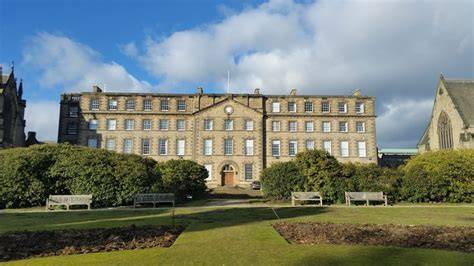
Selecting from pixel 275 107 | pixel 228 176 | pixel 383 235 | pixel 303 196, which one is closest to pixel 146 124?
pixel 228 176

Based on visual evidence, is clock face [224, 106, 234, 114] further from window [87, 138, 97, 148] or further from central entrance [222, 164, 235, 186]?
window [87, 138, 97, 148]

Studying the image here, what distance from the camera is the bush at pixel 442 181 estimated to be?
2381 cm

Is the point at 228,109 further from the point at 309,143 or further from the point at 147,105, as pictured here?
the point at 309,143

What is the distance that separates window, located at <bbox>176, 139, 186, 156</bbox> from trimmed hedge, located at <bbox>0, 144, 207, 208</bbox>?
89.4 ft

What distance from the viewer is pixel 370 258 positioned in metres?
7.54

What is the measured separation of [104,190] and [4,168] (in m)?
5.88

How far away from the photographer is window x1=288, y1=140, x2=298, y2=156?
51.5 m

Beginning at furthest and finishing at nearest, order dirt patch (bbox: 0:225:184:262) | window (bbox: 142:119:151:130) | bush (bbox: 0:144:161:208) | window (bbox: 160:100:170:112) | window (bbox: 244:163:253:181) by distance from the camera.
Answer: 1. window (bbox: 160:100:170:112)
2. window (bbox: 142:119:151:130)
3. window (bbox: 244:163:253:181)
4. bush (bbox: 0:144:161:208)
5. dirt patch (bbox: 0:225:184:262)

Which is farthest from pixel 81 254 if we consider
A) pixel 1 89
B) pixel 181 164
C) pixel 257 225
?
pixel 1 89

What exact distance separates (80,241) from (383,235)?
7.92 metres

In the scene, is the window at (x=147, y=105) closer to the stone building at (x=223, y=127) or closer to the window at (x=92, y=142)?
the stone building at (x=223, y=127)

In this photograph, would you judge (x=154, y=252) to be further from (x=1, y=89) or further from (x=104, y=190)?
(x=1, y=89)

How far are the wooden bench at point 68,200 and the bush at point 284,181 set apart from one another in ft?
37.3

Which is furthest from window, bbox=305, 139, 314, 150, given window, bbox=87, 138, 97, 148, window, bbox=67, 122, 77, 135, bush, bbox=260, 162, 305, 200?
window, bbox=67, 122, 77, 135
